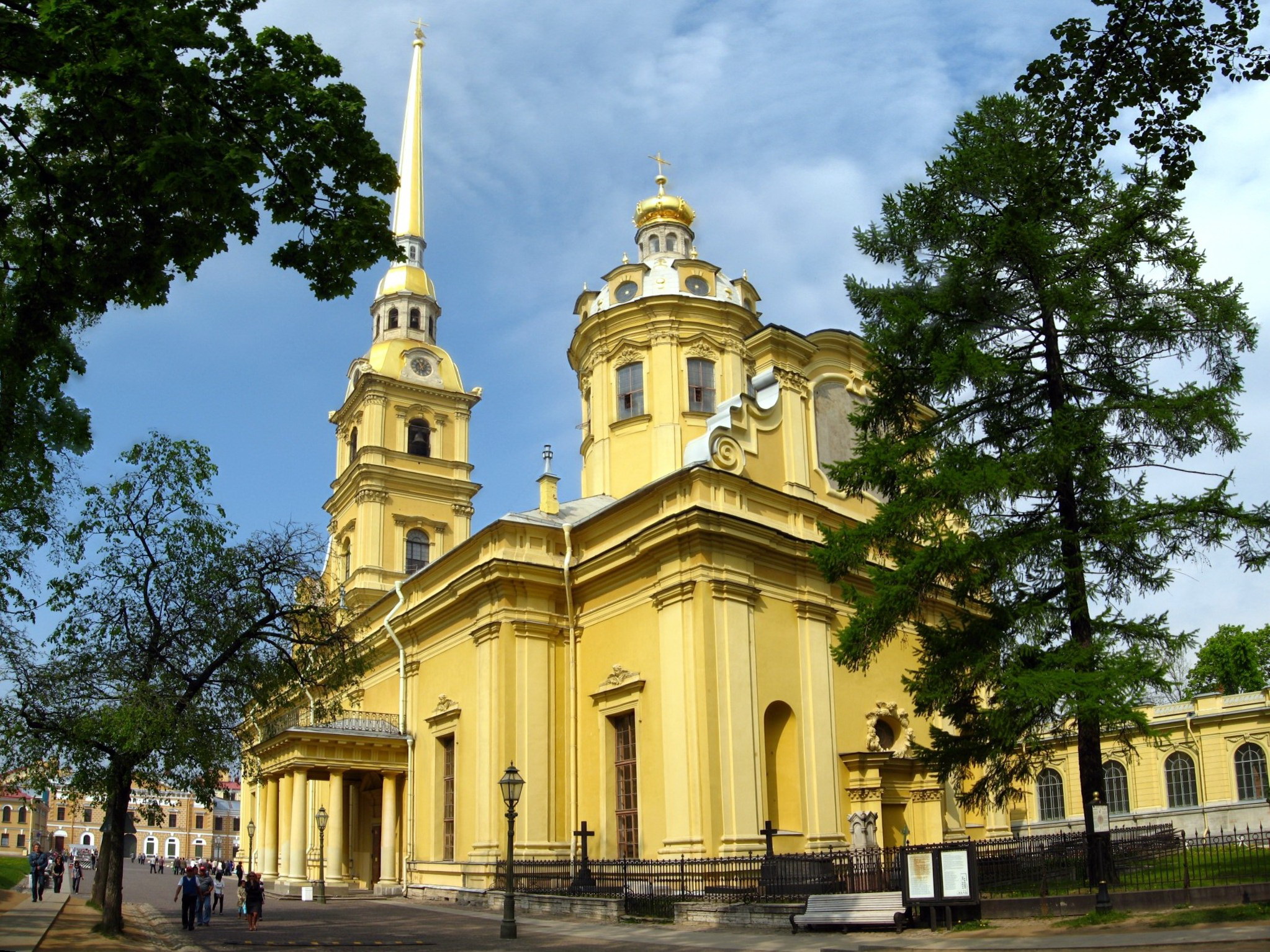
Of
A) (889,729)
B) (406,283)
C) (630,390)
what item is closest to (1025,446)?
(889,729)

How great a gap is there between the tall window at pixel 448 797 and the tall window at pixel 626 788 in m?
5.58

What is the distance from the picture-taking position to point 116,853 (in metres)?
20.2

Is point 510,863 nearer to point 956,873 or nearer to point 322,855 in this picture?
point 956,873

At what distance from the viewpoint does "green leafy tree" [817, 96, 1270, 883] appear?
16.9 m

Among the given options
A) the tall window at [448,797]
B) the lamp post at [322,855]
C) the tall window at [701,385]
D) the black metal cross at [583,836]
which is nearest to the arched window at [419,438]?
the lamp post at [322,855]

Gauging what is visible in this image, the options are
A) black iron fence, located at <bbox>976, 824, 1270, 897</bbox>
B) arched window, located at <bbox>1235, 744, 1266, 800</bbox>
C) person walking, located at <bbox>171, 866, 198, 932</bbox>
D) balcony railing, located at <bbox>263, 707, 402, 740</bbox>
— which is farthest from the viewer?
arched window, located at <bbox>1235, 744, 1266, 800</bbox>

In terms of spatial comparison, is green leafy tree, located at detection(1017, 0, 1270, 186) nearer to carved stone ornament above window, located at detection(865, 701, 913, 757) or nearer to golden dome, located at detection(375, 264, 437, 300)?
carved stone ornament above window, located at detection(865, 701, 913, 757)

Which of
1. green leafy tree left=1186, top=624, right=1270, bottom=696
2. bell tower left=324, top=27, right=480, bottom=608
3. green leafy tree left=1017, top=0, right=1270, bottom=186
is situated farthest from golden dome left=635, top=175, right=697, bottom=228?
green leafy tree left=1186, top=624, right=1270, bottom=696

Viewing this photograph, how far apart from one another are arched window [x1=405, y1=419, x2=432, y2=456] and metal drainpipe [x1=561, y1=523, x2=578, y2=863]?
1843 cm

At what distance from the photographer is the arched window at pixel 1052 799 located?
43562 mm

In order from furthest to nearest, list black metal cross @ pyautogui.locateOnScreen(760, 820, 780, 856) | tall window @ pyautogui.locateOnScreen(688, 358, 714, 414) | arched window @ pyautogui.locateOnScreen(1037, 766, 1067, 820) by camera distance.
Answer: arched window @ pyautogui.locateOnScreen(1037, 766, 1067, 820)
tall window @ pyautogui.locateOnScreen(688, 358, 714, 414)
black metal cross @ pyautogui.locateOnScreen(760, 820, 780, 856)

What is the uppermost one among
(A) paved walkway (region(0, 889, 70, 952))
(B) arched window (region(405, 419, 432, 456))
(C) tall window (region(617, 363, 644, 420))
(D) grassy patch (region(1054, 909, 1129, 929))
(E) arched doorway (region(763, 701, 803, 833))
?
(B) arched window (region(405, 419, 432, 456))

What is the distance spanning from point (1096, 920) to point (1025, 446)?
7.30 meters

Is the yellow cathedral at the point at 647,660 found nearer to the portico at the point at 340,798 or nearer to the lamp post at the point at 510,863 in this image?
the portico at the point at 340,798
